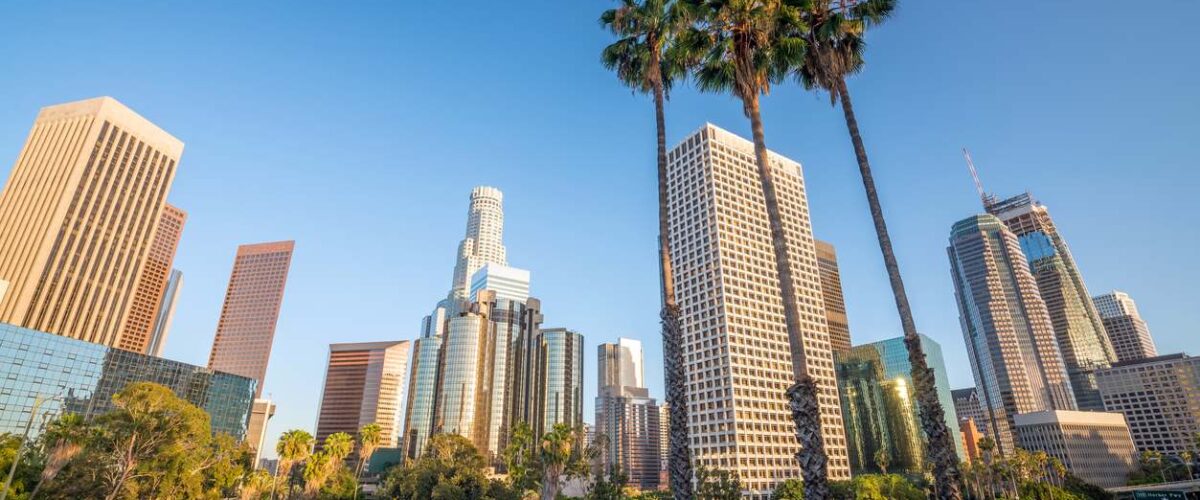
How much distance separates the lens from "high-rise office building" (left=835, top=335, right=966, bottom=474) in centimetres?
16612

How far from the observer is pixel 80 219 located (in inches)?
5374

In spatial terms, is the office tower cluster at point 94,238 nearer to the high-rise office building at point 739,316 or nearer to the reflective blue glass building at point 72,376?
the reflective blue glass building at point 72,376

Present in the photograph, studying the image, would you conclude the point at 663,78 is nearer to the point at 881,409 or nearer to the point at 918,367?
the point at 918,367

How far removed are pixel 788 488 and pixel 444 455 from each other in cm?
5545

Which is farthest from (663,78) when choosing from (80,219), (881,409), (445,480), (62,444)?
(881,409)

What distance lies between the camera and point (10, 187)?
14000 cm

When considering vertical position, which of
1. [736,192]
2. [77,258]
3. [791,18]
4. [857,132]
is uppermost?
[736,192]

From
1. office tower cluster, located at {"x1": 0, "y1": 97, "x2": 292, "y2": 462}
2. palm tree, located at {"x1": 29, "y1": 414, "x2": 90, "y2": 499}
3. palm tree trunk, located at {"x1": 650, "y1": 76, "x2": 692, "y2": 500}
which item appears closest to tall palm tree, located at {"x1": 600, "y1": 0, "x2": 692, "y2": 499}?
palm tree trunk, located at {"x1": 650, "y1": 76, "x2": 692, "y2": 500}

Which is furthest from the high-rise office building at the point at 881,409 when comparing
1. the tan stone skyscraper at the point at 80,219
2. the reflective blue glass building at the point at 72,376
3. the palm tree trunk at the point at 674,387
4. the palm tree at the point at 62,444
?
the tan stone skyscraper at the point at 80,219

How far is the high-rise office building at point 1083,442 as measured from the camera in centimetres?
18250

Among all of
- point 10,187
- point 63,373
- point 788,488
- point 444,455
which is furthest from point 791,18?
point 10,187

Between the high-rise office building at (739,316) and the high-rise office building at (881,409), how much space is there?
1389 inches

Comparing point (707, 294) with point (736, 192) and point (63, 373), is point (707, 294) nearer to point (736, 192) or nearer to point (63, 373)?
point (736, 192)

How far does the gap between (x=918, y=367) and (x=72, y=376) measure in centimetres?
14343
